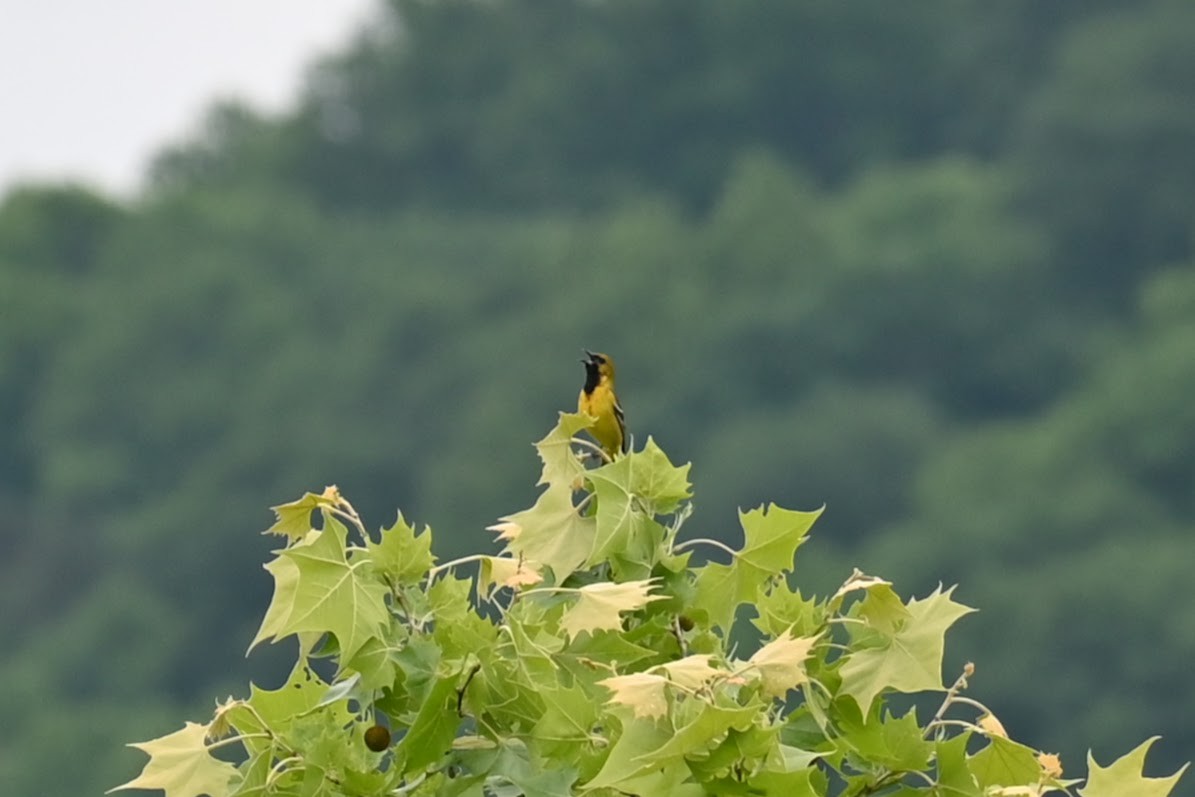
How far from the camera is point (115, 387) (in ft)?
273

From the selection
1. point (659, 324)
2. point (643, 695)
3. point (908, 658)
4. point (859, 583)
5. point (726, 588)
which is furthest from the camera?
point (659, 324)

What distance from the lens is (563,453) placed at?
227 inches

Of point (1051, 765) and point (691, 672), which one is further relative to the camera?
point (1051, 765)

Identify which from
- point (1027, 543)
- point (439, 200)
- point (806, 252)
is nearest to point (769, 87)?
point (439, 200)

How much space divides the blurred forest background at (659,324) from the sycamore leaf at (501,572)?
1597 inches

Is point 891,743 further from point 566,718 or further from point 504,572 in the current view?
point 504,572

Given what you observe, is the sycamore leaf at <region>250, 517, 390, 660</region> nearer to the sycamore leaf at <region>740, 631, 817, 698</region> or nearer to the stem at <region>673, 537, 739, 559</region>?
the stem at <region>673, 537, 739, 559</region>

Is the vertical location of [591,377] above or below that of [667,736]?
above

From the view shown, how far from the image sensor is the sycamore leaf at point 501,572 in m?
5.60

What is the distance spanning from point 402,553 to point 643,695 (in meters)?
0.71

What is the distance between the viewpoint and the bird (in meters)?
10.5

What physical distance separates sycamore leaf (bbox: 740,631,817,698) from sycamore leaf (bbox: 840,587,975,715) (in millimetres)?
329

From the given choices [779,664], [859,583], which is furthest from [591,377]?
[779,664]

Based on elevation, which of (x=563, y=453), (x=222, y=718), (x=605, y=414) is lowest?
(x=222, y=718)
